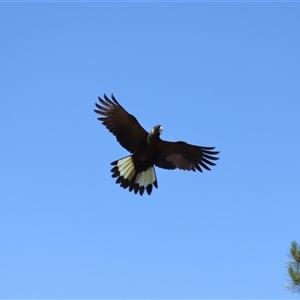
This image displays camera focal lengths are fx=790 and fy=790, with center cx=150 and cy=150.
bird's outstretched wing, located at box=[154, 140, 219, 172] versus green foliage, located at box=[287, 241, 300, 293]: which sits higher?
bird's outstretched wing, located at box=[154, 140, 219, 172]

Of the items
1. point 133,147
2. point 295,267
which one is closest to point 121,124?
point 133,147

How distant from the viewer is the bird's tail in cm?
1727

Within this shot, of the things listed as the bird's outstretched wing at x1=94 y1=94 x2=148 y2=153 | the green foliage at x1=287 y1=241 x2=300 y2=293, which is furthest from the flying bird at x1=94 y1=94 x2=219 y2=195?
the green foliage at x1=287 y1=241 x2=300 y2=293

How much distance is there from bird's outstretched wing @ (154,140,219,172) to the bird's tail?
0.51 meters

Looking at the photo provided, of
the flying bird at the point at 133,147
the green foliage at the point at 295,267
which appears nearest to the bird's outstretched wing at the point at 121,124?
the flying bird at the point at 133,147

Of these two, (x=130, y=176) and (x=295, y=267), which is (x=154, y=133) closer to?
(x=130, y=176)

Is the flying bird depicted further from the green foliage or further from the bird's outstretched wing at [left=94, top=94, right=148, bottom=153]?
the green foliage

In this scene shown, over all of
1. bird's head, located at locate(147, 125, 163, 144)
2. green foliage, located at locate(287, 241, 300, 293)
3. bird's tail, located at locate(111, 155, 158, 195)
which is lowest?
green foliage, located at locate(287, 241, 300, 293)

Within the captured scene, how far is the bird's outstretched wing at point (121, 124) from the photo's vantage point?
17.3 m

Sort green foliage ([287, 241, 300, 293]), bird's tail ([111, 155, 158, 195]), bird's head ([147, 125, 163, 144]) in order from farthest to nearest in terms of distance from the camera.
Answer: bird's tail ([111, 155, 158, 195]) → bird's head ([147, 125, 163, 144]) → green foliage ([287, 241, 300, 293])

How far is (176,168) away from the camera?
18.0m

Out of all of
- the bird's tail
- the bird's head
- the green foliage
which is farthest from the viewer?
the bird's tail

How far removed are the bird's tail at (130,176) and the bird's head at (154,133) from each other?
0.65 meters

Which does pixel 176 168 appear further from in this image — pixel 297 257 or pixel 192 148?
pixel 297 257
